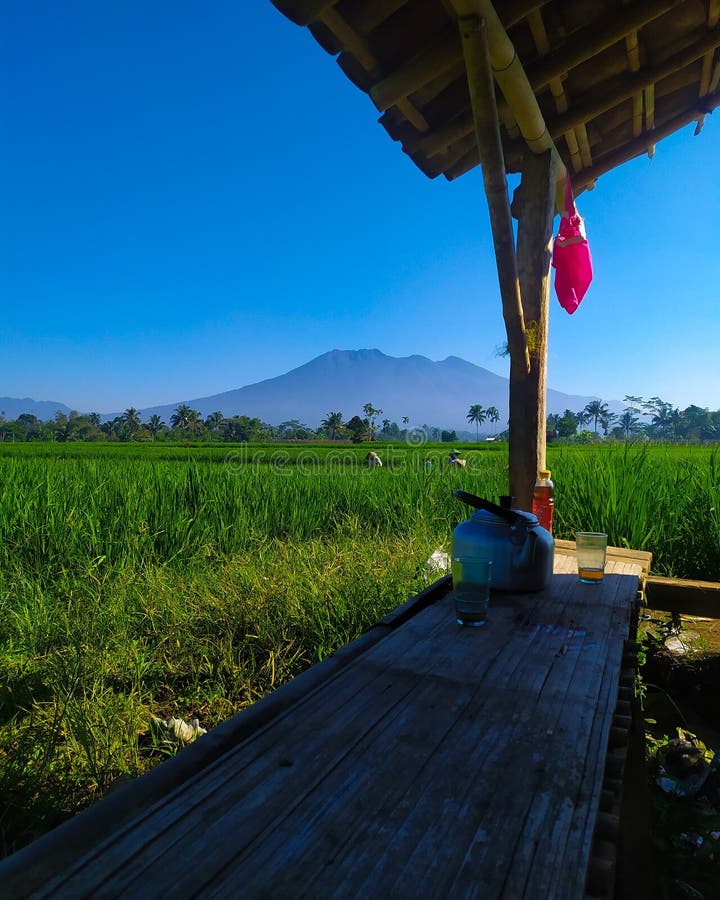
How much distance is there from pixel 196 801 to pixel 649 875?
45.1 inches

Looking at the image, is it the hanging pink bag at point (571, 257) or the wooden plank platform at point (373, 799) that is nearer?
the wooden plank platform at point (373, 799)

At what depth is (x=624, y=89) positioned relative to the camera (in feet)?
9.13

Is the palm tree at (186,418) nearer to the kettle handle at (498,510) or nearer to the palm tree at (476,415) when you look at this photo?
the palm tree at (476,415)

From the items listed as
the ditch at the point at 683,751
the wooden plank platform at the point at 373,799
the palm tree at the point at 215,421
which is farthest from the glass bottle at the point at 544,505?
the palm tree at the point at 215,421

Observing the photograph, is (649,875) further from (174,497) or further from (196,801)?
(174,497)

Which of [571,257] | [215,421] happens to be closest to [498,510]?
[571,257]

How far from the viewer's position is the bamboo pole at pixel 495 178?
2.04 meters

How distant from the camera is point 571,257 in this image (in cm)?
333

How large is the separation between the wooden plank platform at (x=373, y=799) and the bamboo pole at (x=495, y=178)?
2006mm

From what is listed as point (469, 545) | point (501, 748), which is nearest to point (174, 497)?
point (469, 545)

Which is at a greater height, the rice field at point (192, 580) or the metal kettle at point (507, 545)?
the metal kettle at point (507, 545)

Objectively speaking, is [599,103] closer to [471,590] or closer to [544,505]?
[544,505]

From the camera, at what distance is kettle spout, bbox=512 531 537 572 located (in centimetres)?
145

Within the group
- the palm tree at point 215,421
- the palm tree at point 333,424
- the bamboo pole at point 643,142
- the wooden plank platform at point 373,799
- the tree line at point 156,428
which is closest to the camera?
the wooden plank platform at point 373,799
